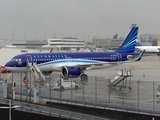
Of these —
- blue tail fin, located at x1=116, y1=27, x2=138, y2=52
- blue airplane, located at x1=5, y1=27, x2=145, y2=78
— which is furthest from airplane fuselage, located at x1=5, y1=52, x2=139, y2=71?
blue tail fin, located at x1=116, y1=27, x2=138, y2=52

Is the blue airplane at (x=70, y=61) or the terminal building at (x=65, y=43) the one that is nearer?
the blue airplane at (x=70, y=61)

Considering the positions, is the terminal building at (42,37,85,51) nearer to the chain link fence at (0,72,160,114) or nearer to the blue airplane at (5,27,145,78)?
the blue airplane at (5,27,145,78)

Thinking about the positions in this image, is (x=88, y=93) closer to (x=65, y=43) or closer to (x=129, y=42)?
(x=129, y=42)

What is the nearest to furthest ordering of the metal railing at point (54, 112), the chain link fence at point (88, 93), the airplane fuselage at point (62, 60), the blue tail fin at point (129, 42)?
the metal railing at point (54, 112) → the chain link fence at point (88, 93) → the airplane fuselage at point (62, 60) → the blue tail fin at point (129, 42)

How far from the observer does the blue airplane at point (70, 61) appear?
3859cm

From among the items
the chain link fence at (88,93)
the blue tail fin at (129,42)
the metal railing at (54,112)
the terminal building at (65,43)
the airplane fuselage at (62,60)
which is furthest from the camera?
the terminal building at (65,43)

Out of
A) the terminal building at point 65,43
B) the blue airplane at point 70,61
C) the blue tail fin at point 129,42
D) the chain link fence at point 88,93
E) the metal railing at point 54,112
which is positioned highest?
the terminal building at point 65,43

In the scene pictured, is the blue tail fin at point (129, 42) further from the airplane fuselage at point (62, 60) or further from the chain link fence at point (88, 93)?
the chain link fence at point (88, 93)

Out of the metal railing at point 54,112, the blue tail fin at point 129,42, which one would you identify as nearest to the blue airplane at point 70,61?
the blue tail fin at point 129,42

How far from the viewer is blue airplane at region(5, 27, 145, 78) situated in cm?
3859

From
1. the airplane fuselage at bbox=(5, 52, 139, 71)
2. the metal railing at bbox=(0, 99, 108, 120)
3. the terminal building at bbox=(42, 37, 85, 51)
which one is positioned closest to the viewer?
the metal railing at bbox=(0, 99, 108, 120)

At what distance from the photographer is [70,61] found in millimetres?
41969

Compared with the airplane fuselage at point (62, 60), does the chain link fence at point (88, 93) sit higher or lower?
lower

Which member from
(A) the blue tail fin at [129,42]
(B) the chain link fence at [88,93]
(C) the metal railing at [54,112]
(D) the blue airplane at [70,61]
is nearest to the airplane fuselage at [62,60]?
(D) the blue airplane at [70,61]
